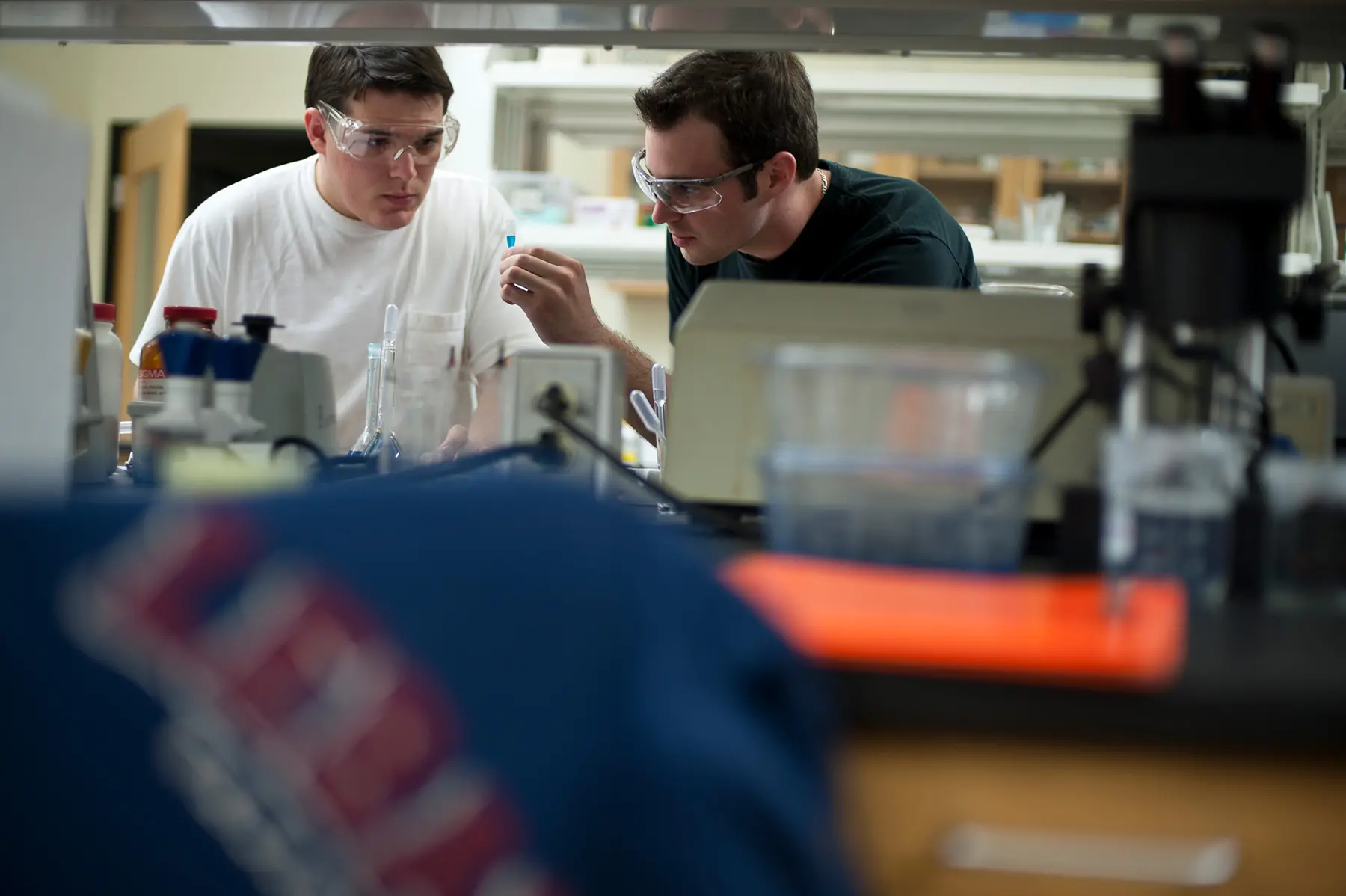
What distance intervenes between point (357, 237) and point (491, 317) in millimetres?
319

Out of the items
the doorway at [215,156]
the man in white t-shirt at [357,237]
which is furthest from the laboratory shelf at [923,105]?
the doorway at [215,156]

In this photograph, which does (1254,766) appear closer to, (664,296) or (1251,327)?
(1251,327)

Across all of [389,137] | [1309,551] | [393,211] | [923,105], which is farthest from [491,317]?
[1309,551]

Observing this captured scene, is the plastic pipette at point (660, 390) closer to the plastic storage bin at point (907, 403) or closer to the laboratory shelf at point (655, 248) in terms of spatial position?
the plastic storage bin at point (907, 403)

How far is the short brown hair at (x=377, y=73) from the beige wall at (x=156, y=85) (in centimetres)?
285

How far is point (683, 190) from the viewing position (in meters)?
2.31

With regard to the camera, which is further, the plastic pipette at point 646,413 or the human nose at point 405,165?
the human nose at point 405,165

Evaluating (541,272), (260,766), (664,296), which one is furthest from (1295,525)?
(664,296)

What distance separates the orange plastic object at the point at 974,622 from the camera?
77 cm

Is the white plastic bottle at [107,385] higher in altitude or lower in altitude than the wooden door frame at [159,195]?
lower

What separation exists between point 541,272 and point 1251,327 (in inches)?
50.6

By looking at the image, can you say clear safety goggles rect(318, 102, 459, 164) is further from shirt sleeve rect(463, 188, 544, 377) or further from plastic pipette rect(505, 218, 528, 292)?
shirt sleeve rect(463, 188, 544, 377)

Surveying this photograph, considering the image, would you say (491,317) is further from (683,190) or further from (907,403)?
(907,403)

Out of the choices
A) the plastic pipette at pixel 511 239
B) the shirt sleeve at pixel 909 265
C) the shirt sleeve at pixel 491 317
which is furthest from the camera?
the shirt sleeve at pixel 491 317
